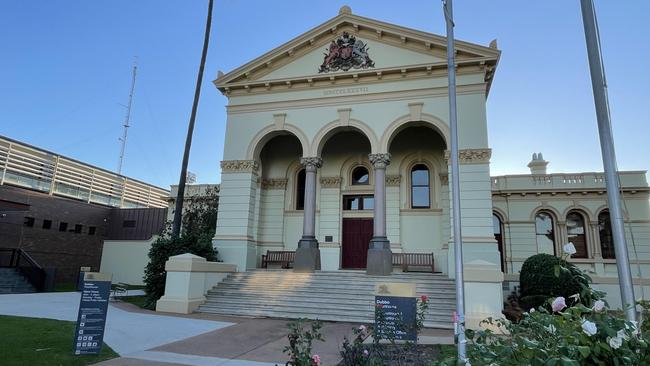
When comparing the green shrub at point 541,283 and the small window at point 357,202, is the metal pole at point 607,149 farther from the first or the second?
the small window at point 357,202

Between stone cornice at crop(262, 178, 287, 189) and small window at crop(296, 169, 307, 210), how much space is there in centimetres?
83

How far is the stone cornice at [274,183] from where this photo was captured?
2236 cm

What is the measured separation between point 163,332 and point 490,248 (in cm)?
1208

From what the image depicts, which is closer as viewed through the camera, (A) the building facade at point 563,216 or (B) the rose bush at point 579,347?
(B) the rose bush at point 579,347

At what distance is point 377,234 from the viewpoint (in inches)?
690

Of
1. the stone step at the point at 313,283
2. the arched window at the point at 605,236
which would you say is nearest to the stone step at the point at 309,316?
the stone step at the point at 313,283

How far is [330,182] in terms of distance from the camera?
21859 mm

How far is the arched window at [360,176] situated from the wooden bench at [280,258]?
5161 mm

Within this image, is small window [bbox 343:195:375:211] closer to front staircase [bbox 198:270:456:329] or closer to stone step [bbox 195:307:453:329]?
front staircase [bbox 198:270:456:329]

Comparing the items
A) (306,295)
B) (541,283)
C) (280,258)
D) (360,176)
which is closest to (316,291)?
(306,295)

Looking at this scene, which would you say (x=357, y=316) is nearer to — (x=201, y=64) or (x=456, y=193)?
(x=456, y=193)

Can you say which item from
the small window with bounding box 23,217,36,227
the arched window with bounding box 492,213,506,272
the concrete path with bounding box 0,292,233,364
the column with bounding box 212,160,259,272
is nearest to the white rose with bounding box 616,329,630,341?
the concrete path with bounding box 0,292,233,364

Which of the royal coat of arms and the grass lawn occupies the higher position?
the royal coat of arms

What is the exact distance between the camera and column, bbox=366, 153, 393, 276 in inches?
659
